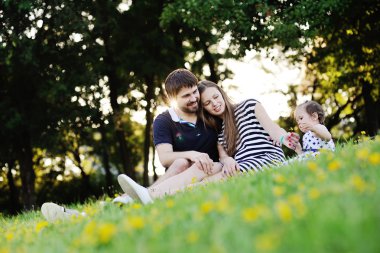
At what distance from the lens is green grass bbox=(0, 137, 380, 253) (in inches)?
87.5

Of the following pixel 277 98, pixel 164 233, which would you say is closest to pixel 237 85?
pixel 277 98

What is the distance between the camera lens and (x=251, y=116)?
630 centimetres

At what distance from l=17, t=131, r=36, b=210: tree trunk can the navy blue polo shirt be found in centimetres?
1212

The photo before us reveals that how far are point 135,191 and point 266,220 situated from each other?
8.00ft

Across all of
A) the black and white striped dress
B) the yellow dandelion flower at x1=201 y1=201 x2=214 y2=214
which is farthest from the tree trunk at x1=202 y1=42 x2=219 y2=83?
the yellow dandelion flower at x1=201 y1=201 x2=214 y2=214

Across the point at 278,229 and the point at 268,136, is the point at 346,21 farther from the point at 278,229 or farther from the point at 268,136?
the point at 278,229

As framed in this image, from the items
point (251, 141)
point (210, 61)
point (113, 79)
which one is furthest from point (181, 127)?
point (210, 61)

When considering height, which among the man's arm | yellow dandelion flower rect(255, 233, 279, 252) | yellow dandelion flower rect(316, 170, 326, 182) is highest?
the man's arm

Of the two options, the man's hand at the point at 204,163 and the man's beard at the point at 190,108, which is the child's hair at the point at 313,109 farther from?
the man's hand at the point at 204,163

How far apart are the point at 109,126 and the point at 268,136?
12.6 meters

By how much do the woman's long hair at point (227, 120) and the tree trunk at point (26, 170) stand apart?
40.7ft

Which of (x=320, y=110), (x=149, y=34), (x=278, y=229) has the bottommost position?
(x=278, y=229)

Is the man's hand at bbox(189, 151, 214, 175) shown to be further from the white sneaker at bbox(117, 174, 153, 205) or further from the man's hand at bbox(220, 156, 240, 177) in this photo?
the white sneaker at bbox(117, 174, 153, 205)

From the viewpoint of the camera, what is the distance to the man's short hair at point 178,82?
621cm
